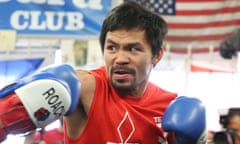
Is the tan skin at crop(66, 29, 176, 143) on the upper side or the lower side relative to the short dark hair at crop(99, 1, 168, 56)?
lower

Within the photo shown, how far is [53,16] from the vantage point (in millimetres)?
3213

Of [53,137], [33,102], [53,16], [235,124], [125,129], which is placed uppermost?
[53,16]

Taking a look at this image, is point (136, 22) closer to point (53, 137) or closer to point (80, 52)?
point (53, 137)

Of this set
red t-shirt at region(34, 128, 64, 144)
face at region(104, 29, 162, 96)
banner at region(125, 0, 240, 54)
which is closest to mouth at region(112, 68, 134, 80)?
face at region(104, 29, 162, 96)

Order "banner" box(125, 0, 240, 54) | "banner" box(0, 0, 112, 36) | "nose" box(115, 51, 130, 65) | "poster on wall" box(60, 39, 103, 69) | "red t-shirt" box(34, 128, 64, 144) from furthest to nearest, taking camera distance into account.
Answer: "banner" box(125, 0, 240, 54) < "poster on wall" box(60, 39, 103, 69) < "banner" box(0, 0, 112, 36) < "red t-shirt" box(34, 128, 64, 144) < "nose" box(115, 51, 130, 65)

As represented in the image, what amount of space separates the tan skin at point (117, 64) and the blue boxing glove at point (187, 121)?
14 centimetres

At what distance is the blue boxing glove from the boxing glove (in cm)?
38

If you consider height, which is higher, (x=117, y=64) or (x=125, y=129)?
(x=117, y=64)

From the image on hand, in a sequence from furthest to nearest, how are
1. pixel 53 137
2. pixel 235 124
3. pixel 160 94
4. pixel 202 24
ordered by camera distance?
pixel 202 24 < pixel 53 137 < pixel 235 124 < pixel 160 94

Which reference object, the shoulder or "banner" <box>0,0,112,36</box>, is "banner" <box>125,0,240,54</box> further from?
the shoulder

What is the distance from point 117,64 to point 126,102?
6.5 inches

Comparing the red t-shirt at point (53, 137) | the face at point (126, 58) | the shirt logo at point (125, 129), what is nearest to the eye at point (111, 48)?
the face at point (126, 58)

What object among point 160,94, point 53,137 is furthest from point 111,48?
point 53,137

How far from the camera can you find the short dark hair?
132 centimetres
